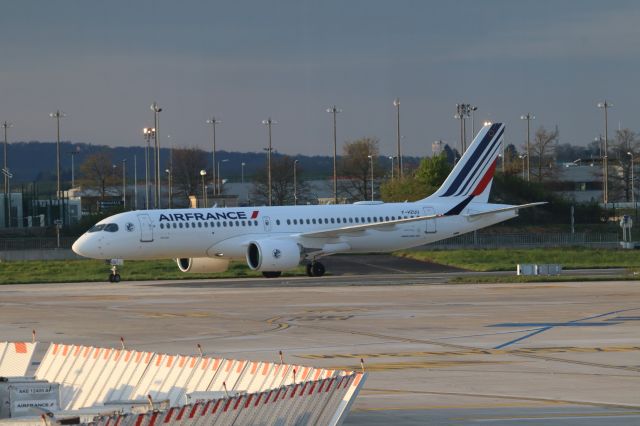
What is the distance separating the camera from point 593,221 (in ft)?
327

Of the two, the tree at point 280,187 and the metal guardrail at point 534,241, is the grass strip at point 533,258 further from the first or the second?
the tree at point 280,187

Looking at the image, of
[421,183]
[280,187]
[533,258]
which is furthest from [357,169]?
[533,258]

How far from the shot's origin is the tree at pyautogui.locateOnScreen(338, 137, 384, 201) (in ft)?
546

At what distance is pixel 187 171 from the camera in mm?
189125

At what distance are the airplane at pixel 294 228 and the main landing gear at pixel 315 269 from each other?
0.16ft

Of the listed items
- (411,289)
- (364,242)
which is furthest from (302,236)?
(411,289)

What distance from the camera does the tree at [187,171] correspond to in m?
184

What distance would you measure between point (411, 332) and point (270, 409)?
54.5 feet

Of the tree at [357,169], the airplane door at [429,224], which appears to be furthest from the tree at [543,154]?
the airplane door at [429,224]

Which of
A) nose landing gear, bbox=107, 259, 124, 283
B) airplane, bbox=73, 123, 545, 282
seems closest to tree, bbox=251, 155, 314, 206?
airplane, bbox=73, 123, 545, 282

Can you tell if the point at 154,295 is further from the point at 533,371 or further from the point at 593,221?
the point at 593,221

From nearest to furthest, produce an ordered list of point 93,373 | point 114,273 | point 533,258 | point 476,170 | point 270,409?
point 270,409 → point 93,373 → point 114,273 → point 476,170 → point 533,258

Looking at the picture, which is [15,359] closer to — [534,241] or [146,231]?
[146,231]

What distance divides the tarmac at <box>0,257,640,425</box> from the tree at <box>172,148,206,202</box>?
131594mm
